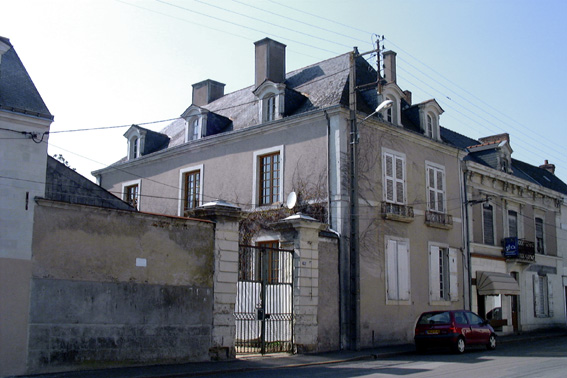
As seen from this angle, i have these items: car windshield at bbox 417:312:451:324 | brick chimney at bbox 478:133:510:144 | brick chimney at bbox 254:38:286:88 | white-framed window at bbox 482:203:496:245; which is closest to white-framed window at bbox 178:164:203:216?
brick chimney at bbox 254:38:286:88

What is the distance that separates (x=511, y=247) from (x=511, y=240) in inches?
12.3

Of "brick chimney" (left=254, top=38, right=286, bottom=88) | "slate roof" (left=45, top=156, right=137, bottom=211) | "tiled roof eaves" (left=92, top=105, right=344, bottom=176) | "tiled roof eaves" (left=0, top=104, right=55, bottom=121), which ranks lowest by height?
"slate roof" (left=45, top=156, right=137, bottom=211)

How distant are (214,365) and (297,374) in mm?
2237

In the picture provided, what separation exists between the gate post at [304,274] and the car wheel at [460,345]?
13.3 feet

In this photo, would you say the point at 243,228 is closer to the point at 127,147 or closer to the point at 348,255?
the point at 348,255

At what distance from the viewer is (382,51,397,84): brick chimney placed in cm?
2561

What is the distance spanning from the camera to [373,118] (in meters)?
20.8

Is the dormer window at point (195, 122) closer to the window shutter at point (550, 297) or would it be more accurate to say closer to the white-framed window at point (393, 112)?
the white-framed window at point (393, 112)

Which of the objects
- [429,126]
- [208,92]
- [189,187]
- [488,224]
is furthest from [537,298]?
[208,92]

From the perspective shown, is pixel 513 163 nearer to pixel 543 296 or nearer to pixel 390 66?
pixel 543 296

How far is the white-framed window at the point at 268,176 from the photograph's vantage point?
2139 centimetres

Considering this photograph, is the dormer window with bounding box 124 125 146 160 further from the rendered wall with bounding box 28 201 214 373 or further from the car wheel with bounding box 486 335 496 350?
the car wheel with bounding box 486 335 496 350

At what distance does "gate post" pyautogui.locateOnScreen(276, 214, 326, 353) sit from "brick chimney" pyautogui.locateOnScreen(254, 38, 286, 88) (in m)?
8.81

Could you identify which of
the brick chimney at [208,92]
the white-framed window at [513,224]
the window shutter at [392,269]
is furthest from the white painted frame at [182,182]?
the white-framed window at [513,224]
